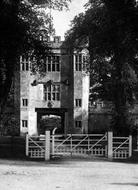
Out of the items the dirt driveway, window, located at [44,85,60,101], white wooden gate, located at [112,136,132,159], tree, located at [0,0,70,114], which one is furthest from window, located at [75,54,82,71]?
the dirt driveway

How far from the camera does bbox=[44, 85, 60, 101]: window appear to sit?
50375 millimetres

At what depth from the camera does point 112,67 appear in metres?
40.7

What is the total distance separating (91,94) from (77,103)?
1765 millimetres

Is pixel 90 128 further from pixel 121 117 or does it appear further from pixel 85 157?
pixel 85 157

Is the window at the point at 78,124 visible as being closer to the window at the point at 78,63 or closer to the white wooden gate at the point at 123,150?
the window at the point at 78,63

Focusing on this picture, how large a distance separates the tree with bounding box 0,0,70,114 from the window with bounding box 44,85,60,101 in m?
20.3

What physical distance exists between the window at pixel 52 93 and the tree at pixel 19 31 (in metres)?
20.3

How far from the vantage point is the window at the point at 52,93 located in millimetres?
50375

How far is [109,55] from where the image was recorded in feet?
119

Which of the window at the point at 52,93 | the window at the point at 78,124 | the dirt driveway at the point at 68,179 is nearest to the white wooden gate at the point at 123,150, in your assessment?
the dirt driveway at the point at 68,179

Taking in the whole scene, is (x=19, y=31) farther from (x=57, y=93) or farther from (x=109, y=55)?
(x=57, y=93)

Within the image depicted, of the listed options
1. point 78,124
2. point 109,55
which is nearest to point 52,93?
point 78,124

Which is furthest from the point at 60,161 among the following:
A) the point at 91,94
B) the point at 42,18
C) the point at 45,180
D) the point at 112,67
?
the point at 91,94

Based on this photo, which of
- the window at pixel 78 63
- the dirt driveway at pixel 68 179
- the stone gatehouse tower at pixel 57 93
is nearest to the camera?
the dirt driveway at pixel 68 179
